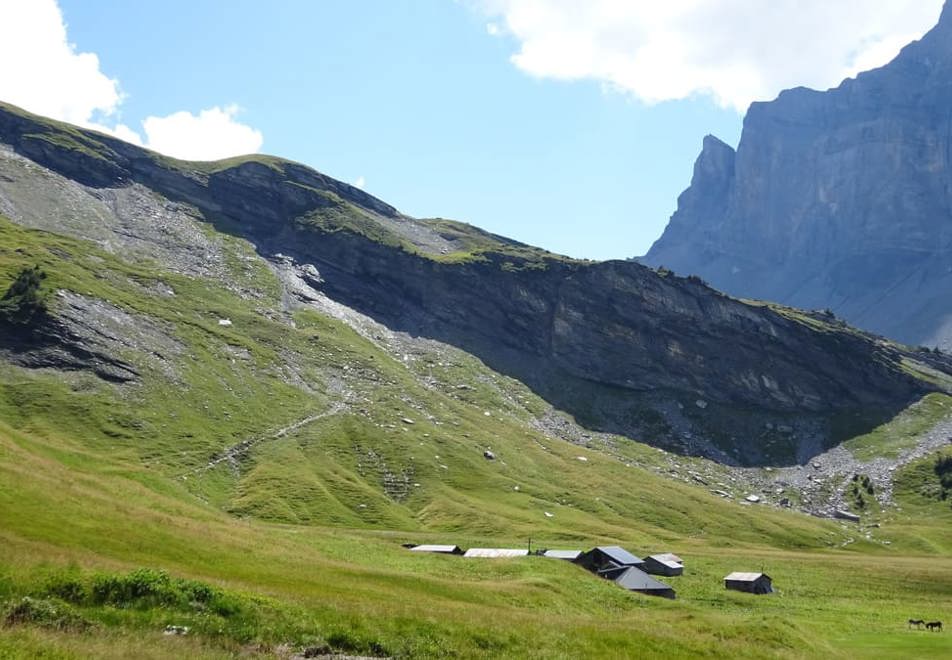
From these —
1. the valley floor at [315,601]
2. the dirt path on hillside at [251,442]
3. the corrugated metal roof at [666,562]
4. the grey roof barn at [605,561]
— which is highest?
the valley floor at [315,601]

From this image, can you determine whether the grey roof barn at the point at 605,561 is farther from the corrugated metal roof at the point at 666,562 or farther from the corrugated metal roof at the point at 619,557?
the corrugated metal roof at the point at 666,562

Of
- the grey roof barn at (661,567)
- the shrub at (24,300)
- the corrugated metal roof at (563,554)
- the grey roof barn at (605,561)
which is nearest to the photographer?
the grey roof barn at (605,561)

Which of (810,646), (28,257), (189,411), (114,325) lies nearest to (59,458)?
(189,411)

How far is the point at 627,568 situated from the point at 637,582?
13.2 feet

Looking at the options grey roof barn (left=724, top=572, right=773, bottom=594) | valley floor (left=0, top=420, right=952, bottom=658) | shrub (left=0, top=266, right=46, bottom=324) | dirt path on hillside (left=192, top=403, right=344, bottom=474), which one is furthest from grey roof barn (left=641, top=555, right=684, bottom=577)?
shrub (left=0, top=266, right=46, bottom=324)

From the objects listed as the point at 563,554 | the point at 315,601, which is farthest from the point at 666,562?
the point at 315,601

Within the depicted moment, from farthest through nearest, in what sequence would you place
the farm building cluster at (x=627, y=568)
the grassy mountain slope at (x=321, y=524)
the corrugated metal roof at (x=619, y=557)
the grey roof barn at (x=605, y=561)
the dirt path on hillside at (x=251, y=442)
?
the dirt path on hillside at (x=251, y=442) → the corrugated metal roof at (x=619, y=557) → the grey roof barn at (x=605, y=561) → the farm building cluster at (x=627, y=568) → the grassy mountain slope at (x=321, y=524)

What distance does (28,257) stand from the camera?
184250mm

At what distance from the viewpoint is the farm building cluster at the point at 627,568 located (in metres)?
78.6

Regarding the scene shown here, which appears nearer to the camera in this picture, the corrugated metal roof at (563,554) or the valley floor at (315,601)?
the valley floor at (315,601)

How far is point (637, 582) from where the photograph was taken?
257 feet

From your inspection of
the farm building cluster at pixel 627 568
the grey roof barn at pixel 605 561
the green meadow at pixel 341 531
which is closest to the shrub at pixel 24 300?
the green meadow at pixel 341 531

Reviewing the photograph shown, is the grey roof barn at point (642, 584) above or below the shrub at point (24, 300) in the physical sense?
below

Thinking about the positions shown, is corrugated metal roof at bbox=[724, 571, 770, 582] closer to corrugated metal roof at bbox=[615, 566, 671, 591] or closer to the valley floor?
the valley floor
